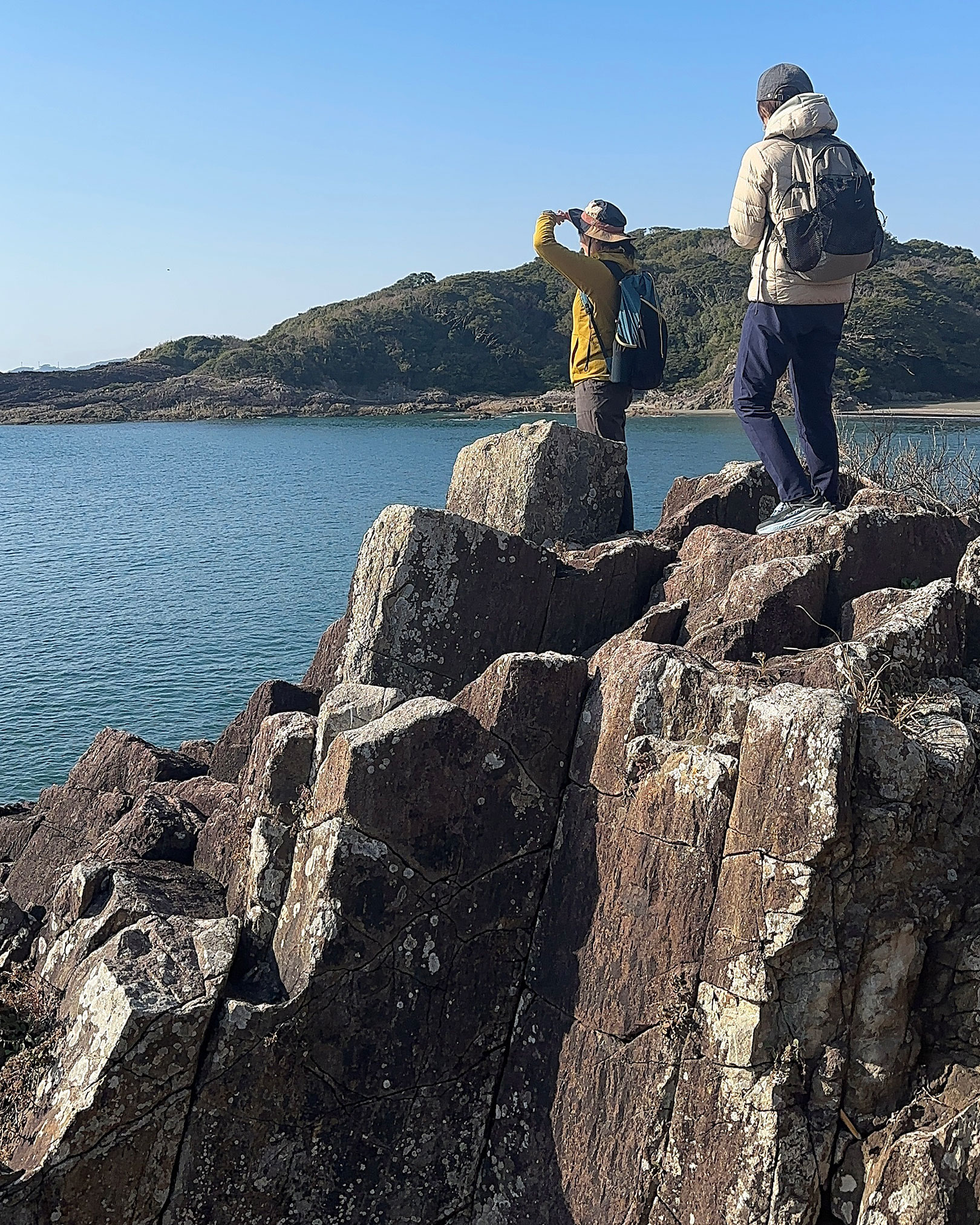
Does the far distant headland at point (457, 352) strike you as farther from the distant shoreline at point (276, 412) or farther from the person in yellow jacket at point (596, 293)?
the person in yellow jacket at point (596, 293)

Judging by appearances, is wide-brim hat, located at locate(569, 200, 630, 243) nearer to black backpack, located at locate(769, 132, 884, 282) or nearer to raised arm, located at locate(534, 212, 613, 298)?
raised arm, located at locate(534, 212, 613, 298)

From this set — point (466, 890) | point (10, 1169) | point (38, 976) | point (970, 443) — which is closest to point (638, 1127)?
point (466, 890)

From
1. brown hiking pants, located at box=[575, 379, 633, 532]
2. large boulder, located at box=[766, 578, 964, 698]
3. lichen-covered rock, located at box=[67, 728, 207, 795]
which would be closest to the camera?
large boulder, located at box=[766, 578, 964, 698]

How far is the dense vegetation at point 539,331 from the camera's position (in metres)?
97.2

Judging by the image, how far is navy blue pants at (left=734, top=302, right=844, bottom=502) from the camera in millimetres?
9016

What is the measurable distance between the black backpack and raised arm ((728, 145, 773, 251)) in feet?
0.57

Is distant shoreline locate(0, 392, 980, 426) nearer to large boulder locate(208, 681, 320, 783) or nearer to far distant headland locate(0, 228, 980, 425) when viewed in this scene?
far distant headland locate(0, 228, 980, 425)

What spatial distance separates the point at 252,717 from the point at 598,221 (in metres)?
6.21

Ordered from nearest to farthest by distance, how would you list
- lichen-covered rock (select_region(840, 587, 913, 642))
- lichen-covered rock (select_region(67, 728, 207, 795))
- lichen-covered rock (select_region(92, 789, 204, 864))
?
lichen-covered rock (select_region(840, 587, 913, 642)), lichen-covered rock (select_region(92, 789, 204, 864)), lichen-covered rock (select_region(67, 728, 207, 795))

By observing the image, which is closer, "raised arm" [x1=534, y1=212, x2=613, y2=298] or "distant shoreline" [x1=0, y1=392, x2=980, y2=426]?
"raised arm" [x1=534, y1=212, x2=613, y2=298]

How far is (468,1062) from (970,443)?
178 feet

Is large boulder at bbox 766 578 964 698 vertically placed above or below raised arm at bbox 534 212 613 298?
below

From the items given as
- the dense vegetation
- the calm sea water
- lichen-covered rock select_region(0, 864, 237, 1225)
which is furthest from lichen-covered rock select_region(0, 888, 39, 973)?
the dense vegetation

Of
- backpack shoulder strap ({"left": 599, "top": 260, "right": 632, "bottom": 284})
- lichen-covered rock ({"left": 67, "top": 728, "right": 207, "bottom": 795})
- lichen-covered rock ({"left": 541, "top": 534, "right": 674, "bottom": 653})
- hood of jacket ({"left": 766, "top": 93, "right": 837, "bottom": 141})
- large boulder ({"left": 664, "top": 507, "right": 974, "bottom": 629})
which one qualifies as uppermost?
hood of jacket ({"left": 766, "top": 93, "right": 837, "bottom": 141})
